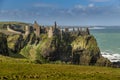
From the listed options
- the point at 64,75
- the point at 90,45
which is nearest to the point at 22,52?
the point at 90,45

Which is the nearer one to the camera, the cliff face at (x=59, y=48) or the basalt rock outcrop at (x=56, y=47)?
the basalt rock outcrop at (x=56, y=47)

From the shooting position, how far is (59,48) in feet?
516

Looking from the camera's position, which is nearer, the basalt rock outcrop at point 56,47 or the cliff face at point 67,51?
the basalt rock outcrop at point 56,47

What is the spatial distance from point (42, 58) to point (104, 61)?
27.5 meters

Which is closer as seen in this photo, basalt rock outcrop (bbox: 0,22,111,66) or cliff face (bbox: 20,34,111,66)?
basalt rock outcrop (bbox: 0,22,111,66)

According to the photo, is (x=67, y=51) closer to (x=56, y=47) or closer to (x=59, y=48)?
(x=59, y=48)

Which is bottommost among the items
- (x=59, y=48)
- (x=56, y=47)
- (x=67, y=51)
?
(x=67, y=51)

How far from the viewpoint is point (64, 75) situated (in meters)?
70.2

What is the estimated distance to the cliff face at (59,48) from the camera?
15325 cm

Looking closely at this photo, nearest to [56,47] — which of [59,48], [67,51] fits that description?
[59,48]

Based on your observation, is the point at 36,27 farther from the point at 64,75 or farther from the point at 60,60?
the point at 64,75

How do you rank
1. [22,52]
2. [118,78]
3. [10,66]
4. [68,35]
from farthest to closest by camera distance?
[68,35]
[22,52]
[10,66]
[118,78]

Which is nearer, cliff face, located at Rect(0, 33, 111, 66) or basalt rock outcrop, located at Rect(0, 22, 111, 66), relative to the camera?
basalt rock outcrop, located at Rect(0, 22, 111, 66)

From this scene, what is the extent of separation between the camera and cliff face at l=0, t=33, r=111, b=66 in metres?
153
